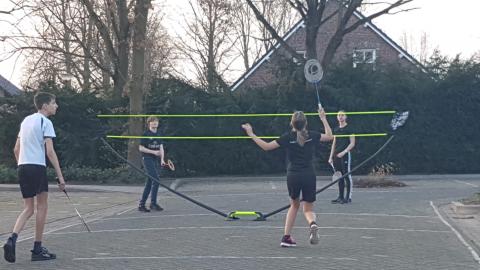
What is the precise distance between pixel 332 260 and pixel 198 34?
1577 inches

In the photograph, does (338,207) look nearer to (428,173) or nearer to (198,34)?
(428,173)

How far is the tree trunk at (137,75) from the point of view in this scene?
24.3 metres

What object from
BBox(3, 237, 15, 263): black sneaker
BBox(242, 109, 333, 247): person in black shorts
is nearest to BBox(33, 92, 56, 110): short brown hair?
BBox(3, 237, 15, 263): black sneaker

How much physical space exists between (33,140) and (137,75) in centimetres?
1566

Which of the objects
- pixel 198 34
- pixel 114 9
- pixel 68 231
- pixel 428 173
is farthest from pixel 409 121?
pixel 198 34

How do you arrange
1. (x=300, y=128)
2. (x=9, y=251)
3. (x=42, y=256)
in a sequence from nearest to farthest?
(x=9, y=251) → (x=42, y=256) → (x=300, y=128)

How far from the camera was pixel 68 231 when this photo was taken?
1182 cm

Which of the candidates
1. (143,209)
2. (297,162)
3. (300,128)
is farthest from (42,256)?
(143,209)

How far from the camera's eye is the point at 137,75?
2458cm

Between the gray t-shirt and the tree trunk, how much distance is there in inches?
595

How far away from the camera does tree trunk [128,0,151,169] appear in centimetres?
2431

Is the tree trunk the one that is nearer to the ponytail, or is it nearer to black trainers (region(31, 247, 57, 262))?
the ponytail

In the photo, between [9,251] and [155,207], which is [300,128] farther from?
[155,207]

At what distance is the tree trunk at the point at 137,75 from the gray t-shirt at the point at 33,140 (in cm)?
1510
